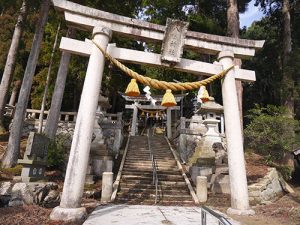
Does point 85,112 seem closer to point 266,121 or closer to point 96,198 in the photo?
point 96,198

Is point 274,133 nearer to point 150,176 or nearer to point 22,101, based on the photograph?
point 150,176

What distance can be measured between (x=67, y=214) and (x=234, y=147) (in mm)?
4260

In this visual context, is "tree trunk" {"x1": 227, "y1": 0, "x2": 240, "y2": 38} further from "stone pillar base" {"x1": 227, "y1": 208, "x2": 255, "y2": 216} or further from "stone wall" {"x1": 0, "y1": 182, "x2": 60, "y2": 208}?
"stone wall" {"x1": 0, "y1": 182, "x2": 60, "y2": 208}

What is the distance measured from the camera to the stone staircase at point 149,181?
9789 millimetres

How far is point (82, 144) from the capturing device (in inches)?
253

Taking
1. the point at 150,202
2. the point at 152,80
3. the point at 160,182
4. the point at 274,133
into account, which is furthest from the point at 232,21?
the point at 150,202

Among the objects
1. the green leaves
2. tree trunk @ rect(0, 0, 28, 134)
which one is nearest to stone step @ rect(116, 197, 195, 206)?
the green leaves

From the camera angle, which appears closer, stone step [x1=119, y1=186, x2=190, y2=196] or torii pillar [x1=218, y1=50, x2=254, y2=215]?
torii pillar [x1=218, y1=50, x2=254, y2=215]

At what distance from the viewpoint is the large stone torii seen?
627 cm

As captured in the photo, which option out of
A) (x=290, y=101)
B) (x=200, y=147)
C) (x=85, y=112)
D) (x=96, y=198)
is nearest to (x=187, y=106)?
(x=290, y=101)

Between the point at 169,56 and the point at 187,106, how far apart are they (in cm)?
2452

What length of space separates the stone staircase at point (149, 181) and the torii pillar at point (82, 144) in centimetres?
340

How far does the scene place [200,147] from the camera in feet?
44.5

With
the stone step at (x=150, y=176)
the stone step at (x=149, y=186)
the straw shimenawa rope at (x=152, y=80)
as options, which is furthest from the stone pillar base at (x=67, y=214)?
the stone step at (x=150, y=176)
